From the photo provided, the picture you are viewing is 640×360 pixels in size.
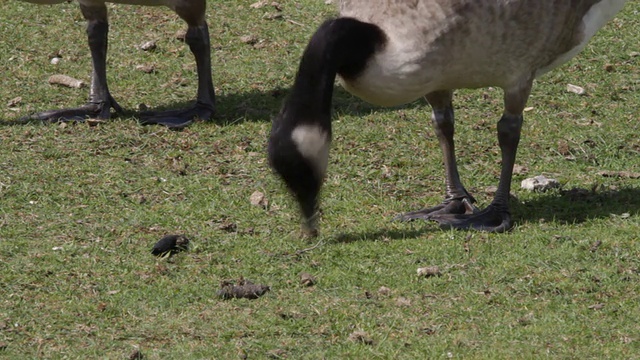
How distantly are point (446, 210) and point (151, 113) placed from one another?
10.3 ft

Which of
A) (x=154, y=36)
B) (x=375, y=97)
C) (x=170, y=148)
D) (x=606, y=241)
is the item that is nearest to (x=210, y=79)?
(x=170, y=148)

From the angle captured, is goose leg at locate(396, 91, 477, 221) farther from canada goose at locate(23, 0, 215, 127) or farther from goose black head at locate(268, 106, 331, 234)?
canada goose at locate(23, 0, 215, 127)

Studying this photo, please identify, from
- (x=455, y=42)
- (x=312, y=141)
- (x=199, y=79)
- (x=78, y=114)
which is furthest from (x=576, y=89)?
(x=312, y=141)

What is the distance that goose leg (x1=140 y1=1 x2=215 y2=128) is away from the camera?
9.62 metres

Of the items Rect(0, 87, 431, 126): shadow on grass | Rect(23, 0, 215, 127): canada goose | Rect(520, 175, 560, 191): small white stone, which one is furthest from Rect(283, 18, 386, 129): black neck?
Rect(23, 0, 215, 127): canada goose

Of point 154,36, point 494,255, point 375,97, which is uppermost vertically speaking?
point 375,97

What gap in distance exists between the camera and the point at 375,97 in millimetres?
Answer: 6871

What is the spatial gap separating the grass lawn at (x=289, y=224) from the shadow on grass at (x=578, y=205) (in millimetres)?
20

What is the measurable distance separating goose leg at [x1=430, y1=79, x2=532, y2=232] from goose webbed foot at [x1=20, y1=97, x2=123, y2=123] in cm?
347

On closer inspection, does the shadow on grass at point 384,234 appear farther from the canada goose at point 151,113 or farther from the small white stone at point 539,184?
the canada goose at point 151,113

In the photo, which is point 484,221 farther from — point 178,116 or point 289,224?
point 178,116

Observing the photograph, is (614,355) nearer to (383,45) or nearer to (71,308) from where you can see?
(383,45)

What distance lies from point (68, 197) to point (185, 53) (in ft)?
11.4

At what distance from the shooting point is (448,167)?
7.88 metres
